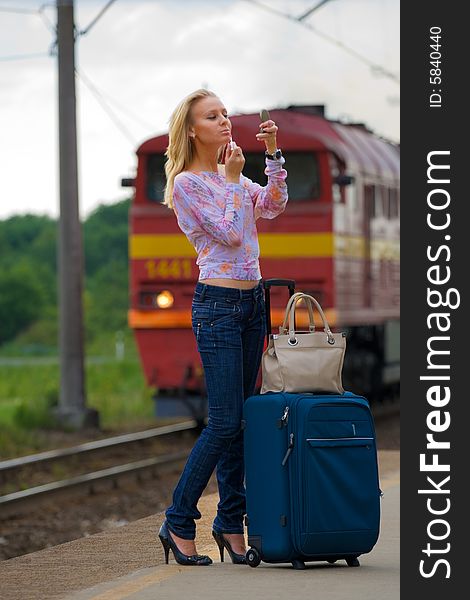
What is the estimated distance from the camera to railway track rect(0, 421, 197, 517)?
12.5 metres

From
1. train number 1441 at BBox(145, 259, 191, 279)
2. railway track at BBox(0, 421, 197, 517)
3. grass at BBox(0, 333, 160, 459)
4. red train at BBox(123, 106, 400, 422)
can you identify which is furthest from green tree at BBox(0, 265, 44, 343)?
train number 1441 at BBox(145, 259, 191, 279)

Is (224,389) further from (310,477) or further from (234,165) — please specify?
(234,165)

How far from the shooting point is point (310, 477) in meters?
6.24

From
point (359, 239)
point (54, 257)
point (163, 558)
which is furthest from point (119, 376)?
point (54, 257)

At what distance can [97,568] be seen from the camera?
7.07 m

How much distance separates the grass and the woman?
9817 mm

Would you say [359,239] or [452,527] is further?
[359,239]

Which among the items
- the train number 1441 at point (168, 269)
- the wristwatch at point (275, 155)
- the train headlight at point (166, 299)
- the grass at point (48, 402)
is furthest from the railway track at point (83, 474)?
the wristwatch at point (275, 155)

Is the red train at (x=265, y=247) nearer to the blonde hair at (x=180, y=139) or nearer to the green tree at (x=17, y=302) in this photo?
the blonde hair at (x=180, y=139)

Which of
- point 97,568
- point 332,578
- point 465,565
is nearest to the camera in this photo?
point 465,565

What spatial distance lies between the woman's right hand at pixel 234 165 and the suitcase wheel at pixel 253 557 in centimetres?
142

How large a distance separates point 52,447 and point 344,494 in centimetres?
1116

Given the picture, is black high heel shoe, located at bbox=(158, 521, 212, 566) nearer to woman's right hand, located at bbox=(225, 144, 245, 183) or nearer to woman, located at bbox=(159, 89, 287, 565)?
woman, located at bbox=(159, 89, 287, 565)

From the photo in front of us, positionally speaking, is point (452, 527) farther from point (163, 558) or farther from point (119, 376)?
point (119, 376)
